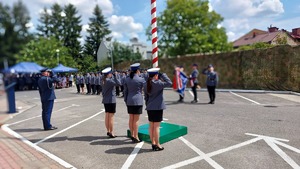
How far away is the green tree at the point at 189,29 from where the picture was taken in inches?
1406

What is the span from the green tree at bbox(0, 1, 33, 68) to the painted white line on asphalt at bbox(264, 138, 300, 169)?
4123 mm

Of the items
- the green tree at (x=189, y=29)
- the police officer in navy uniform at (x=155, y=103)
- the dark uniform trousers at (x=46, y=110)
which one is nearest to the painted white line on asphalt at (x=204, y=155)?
the police officer in navy uniform at (x=155, y=103)

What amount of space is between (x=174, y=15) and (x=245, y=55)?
23.7 m

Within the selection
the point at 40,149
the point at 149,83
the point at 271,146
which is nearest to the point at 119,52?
the point at 149,83

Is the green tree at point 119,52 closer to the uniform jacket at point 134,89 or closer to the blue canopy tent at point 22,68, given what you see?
the uniform jacket at point 134,89

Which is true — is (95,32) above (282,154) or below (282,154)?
above

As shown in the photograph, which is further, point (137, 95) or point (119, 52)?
point (137, 95)

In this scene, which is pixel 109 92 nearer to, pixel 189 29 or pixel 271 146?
pixel 271 146

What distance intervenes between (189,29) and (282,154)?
3347 cm

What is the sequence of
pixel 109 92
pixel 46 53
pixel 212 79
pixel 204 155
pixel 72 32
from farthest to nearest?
pixel 212 79
pixel 109 92
pixel 204 155
pixel 72 32
pixel 46 53

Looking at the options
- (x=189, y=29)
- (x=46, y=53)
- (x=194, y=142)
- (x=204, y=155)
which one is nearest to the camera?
(x=46, y=53)

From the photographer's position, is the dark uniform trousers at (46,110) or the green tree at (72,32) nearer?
the green tree at (72,32)

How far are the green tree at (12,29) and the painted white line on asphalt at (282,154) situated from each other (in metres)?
4.12

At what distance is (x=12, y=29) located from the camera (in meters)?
0.92
